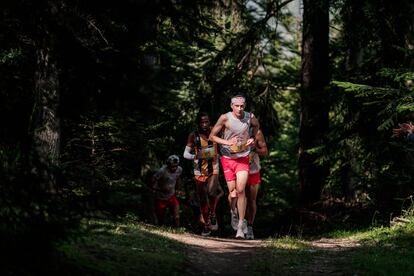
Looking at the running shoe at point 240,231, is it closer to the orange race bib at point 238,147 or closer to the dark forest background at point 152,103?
the orange race bib at point 238,147

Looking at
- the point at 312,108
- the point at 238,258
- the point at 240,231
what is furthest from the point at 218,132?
the point at 312,108

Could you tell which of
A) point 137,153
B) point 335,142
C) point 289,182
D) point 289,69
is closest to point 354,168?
point 335,142

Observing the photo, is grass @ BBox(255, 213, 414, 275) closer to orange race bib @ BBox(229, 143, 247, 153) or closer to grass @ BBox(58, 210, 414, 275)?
grass @ BBox(58, 210, 414, 275)

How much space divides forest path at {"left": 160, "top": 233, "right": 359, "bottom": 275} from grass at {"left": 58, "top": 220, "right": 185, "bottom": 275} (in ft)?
0.86

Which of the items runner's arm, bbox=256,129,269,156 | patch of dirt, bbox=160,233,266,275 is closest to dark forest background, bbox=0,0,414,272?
patch of dirt, bbox=160,233,266,275

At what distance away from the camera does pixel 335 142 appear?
1447 centimetres

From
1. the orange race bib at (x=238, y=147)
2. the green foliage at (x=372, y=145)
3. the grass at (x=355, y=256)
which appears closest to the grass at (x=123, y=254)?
the grass at (x=355, y=256)

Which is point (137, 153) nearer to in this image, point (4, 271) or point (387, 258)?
point (387, 258)

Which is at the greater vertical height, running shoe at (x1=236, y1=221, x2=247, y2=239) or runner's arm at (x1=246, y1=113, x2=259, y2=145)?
runner's arm at (x1=246, y1=113, x2=259, y2=145)

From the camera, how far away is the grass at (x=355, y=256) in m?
7.70

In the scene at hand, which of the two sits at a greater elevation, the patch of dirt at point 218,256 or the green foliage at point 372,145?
the green foliage at point 372,145

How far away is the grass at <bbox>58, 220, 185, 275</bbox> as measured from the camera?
616cm

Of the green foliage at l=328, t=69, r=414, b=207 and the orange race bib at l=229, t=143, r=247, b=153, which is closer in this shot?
the orange race bib at l=229, t=143, r=247, b=153

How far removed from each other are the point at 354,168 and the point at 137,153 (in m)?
5.50
